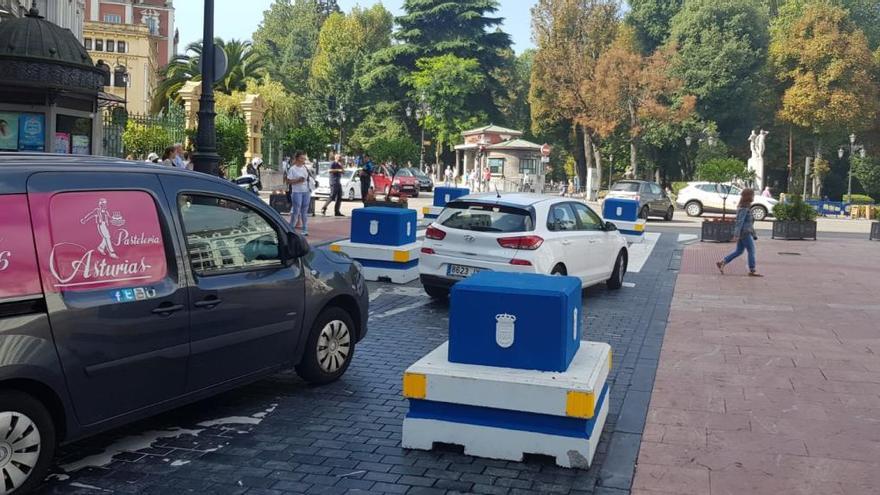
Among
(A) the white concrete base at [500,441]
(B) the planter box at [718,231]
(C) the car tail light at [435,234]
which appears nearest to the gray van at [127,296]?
(A) the white concrete base at [500,441]

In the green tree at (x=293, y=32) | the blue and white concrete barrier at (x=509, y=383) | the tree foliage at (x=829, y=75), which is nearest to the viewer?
the blue and white concrete barrier at (x=509, y=383)

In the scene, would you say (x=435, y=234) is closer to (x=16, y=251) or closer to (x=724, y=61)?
(x=16, y=251)

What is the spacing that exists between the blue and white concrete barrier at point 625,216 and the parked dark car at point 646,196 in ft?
31.6

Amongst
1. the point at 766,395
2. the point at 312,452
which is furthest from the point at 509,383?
the point at 766,395

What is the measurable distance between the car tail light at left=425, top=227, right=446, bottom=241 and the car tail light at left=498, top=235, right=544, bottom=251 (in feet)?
2.72

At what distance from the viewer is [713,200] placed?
3519 cm

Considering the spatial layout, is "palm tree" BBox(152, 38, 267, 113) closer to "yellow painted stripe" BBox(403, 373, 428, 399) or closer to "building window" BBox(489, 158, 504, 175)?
"building window" BBox(489, 158, 504, 175)

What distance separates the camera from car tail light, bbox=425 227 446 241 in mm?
10938

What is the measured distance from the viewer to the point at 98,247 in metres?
4.85

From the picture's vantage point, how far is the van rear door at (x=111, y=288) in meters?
4.61

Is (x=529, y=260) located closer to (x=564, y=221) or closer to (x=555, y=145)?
(x=564, y=221)

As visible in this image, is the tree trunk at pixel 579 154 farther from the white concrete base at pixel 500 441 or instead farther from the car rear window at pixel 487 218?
the white concrete base at pixel 500 441

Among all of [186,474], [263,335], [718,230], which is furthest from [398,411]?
[718,230]

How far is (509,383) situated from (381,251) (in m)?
7.90
